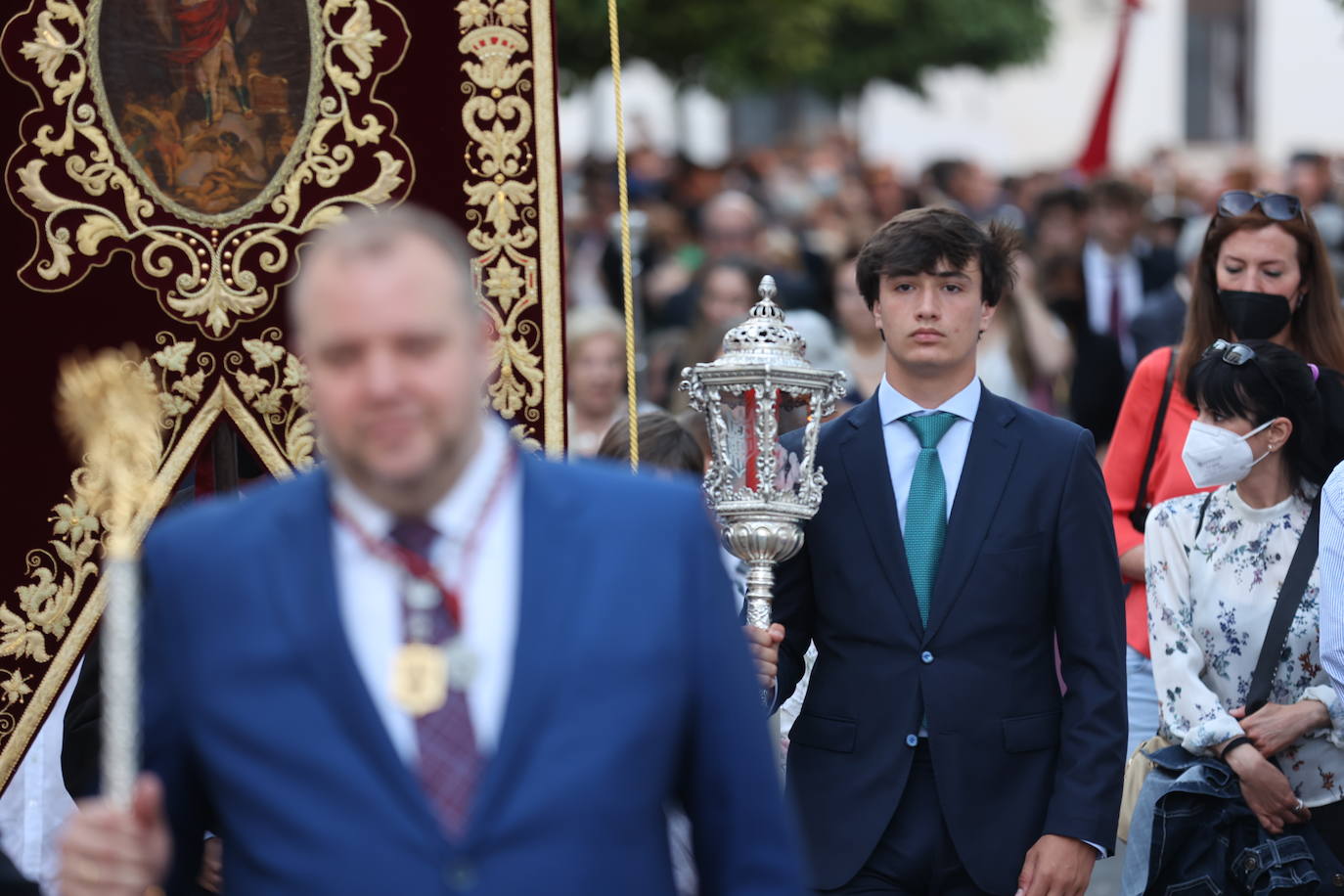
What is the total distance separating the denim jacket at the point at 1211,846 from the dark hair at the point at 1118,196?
20.9ft

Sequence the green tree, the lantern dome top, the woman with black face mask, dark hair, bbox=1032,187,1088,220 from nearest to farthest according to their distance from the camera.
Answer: the lantern dome top → the woman with black face mask → dark hair, bbox=1032,187,1088,220 → the green tree

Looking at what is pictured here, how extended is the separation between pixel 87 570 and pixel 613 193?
8.81m

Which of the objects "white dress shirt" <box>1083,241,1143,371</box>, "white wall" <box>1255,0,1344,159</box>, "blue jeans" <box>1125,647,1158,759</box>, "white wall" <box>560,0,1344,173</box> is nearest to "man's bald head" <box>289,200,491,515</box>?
"blue jeans" <box>1125,647,1158,759</box>

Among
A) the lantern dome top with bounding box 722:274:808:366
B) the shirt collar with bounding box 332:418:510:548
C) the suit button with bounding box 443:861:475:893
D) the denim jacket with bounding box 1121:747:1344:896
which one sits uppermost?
the lantern dome top with bounding box 722:274:808:366

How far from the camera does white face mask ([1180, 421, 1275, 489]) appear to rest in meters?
5.30

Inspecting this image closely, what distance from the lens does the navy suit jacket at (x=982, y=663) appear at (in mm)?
4570

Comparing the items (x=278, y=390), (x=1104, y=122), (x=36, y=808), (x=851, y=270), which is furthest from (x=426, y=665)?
(x=1104, y=122)

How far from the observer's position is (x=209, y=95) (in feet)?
17.1

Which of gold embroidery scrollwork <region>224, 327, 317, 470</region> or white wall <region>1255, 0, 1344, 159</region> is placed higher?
white wall <region>1255, 0, 1344, 159</region>

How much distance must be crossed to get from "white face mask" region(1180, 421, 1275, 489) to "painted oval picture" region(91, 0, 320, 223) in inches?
89.8

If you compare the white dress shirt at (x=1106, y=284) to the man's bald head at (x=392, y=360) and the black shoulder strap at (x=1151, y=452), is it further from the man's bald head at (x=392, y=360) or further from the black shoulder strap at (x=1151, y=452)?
the man's bald head at (x=392, y=360)

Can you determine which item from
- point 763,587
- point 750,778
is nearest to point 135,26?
point 763,587

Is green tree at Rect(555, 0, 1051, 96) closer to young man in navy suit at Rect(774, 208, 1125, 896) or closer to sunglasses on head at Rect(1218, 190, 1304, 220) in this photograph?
sunglasses on head at Rect(1218, 190, 1304, 220)

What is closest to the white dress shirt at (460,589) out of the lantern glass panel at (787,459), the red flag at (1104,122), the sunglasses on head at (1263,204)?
the lantern glass panel at (787,459)
